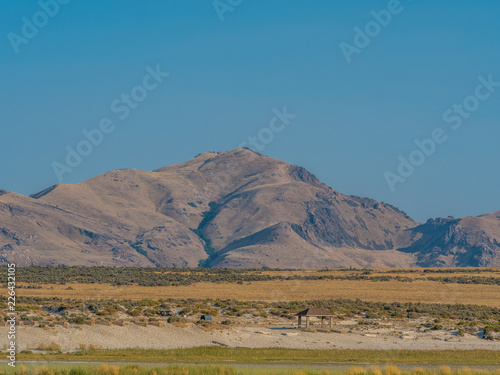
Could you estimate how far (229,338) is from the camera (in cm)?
4988

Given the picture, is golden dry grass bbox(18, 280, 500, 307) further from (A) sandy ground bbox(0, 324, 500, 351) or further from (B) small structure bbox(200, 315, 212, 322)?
(A) sandy ground bbox(0, 324, 500, 351)

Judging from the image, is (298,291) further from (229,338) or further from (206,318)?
(229,338)

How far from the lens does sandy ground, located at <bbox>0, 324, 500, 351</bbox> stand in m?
45.6

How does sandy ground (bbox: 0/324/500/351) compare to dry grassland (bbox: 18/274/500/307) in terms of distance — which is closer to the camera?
sandy ground (bbox: 0/324/500/351)

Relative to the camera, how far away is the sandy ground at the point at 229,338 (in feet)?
150

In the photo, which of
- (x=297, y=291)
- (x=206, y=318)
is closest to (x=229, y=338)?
(x=206, y=318)

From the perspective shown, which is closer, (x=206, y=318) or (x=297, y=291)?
(x=206, y=318)

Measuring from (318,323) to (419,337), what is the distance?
8.93 m

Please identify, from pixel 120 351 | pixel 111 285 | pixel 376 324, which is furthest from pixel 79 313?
pixel 111 285

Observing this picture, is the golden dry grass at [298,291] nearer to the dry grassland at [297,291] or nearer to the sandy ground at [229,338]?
the dry grassland at [297,291]

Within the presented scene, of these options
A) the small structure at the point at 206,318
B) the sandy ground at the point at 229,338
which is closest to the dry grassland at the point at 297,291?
the small structure at the point at 206,318

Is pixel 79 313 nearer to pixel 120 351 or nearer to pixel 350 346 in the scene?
pixel 120 351

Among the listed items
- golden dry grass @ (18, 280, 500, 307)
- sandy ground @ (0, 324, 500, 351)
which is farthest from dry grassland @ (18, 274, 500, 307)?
sandy ground @ (0, 324, 500, 351)

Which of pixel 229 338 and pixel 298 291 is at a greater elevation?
pixel 298 291
